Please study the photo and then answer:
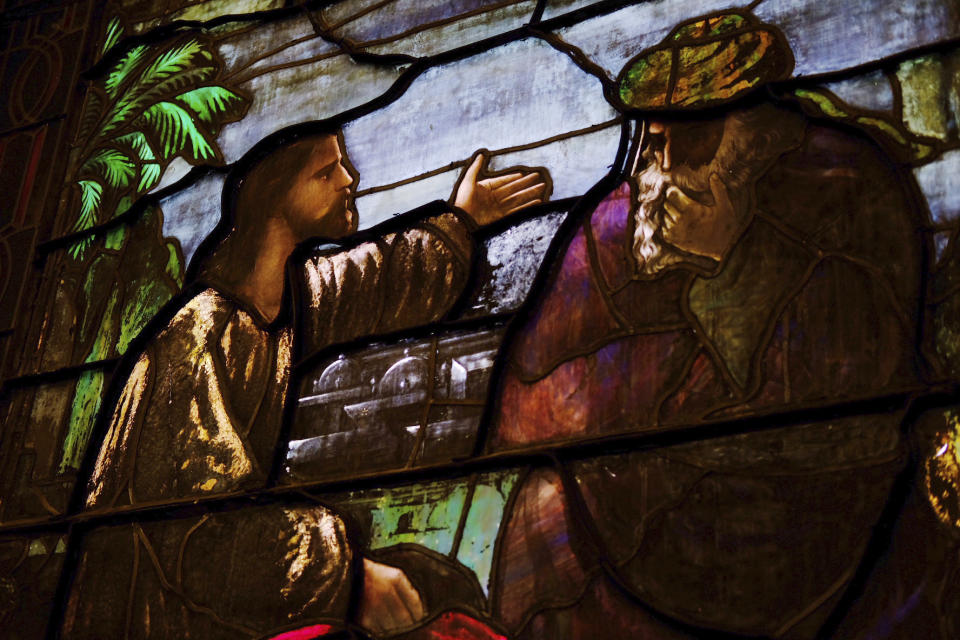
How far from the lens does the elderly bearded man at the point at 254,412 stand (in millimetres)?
2404

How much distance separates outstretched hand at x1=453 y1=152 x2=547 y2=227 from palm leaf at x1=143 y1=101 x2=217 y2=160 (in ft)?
2.53

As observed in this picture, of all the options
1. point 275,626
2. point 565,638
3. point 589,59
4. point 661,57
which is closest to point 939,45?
point 661,57

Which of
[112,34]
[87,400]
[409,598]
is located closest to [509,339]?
[409,598]

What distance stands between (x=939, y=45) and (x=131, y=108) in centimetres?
204

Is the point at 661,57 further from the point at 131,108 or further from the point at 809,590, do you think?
the point at 131,108

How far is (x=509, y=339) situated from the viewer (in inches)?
94.7

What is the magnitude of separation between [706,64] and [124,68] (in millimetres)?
1701

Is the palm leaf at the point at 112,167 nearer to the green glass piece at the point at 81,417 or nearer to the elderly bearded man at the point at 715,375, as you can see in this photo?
the green glass piece at the point at 81,417

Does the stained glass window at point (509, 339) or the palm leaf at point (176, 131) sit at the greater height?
the palm leaf at point (176, 131)

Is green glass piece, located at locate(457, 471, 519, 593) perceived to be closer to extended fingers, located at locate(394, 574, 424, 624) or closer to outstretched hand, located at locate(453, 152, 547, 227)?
extended fingers, located at locate(394, 574, 424, 624)

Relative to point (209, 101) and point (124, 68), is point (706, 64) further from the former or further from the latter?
point (124, 68)

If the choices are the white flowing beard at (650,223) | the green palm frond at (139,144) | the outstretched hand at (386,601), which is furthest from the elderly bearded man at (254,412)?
the green palm frond at (139,144)

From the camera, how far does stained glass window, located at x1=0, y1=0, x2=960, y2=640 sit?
206cm

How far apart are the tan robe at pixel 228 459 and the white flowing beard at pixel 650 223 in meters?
0.37
